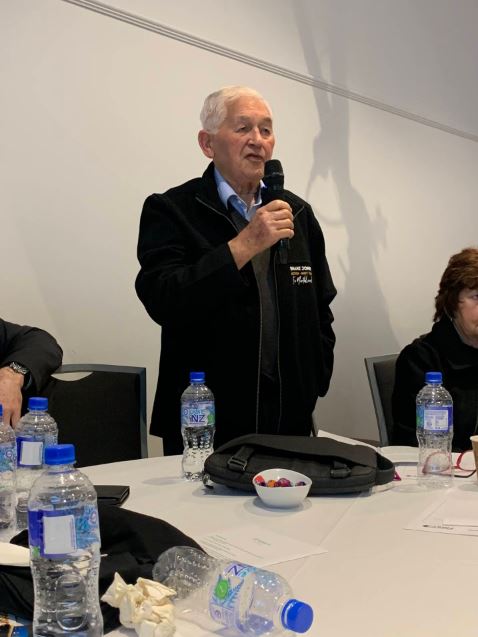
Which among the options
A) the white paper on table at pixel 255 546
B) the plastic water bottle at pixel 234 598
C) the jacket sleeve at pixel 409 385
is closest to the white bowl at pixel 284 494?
the white paper on table at pixel 255 546

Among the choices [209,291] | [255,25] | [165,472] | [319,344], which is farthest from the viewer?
[255,25]

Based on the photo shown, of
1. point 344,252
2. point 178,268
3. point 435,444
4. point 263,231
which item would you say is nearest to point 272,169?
point 263,231

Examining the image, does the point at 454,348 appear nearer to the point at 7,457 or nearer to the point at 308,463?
the point at 308,463

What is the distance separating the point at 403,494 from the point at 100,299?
1.62 meters

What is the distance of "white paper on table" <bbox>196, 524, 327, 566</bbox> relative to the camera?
1.10m

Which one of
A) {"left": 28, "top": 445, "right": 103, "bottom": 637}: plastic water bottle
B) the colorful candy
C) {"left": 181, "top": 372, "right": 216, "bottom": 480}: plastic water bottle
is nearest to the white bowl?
the colorful candy

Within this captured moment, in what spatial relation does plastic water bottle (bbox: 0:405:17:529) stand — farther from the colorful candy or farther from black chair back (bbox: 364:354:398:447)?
black chair back (bbox: 364:354:398:447)

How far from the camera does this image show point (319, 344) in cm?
214

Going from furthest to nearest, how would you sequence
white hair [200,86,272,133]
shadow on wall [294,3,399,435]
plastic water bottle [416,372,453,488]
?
1. shadow on wall [294,3,399,435]
2. white hair [200,86,272,133]
3. plastic water bottle [416,372,453,488]

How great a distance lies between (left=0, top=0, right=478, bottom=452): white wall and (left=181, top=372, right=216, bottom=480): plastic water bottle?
1.05 m

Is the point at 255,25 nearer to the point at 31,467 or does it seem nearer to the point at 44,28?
A: the point at 44,28

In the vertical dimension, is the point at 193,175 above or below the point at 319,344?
above

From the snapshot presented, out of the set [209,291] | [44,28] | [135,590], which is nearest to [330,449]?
[209,291]

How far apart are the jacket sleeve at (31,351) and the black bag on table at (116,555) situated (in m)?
0.91
